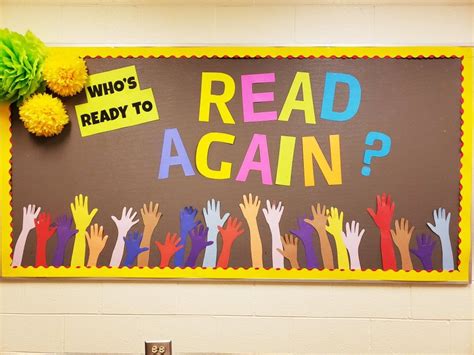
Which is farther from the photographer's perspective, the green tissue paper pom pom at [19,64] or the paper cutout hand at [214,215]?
the paper cutout hand at [214,215]

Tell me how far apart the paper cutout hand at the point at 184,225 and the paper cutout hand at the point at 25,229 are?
56cm

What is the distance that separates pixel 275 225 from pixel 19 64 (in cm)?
112

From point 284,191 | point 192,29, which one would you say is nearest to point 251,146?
point 284,191

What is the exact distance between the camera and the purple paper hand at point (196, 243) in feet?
6.82

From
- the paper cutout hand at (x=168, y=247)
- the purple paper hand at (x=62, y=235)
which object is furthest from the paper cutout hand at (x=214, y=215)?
the purple paper hand at (x=62, y=235)

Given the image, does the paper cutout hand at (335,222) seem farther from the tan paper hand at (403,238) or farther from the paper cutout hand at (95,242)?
the paper cutout hand at (95,242)

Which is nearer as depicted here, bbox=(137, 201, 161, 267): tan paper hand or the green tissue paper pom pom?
the green tissue paper pom pom

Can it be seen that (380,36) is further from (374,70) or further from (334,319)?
(334,319)

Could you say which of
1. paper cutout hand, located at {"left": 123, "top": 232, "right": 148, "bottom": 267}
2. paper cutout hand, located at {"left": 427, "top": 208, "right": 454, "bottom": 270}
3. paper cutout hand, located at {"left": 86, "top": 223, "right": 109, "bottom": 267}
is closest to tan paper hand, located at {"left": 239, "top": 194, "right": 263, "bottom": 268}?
paper cutout hand, located at {"left": 123, "top": 232, "right": 148, "bottom": 267}

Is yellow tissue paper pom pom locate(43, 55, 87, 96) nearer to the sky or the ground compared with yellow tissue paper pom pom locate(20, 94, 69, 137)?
nearer to the sky

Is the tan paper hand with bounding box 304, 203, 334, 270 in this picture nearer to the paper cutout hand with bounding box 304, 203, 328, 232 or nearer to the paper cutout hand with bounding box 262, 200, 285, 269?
the paper cutout hand with bounding box 304, 203, 328, 232

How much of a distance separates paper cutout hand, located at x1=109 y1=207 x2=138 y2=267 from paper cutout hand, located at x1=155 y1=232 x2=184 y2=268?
0.42 ft

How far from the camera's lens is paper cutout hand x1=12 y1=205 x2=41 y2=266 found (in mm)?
2098

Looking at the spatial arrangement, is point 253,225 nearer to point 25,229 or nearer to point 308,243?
point 308,243
